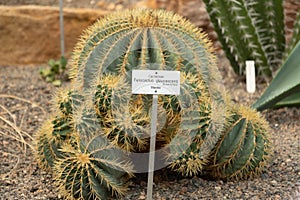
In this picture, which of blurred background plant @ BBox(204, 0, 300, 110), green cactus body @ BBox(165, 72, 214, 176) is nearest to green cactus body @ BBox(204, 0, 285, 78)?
blurred background plant @ BBox(204, 0, 300, 110)

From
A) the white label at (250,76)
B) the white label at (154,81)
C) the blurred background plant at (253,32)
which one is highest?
the blurred background plant at (253,32)

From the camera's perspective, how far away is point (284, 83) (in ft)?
9.32

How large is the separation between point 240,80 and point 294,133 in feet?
2.99

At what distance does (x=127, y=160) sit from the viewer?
7.35ft

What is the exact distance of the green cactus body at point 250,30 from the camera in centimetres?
347

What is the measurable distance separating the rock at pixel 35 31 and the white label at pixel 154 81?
2.37 m

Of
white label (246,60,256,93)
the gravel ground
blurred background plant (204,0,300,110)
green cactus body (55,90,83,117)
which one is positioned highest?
blurred background plant (204,0,300,110)

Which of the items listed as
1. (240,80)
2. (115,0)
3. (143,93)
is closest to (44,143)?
(143,93)

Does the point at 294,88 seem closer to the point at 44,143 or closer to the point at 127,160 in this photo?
the point at 127,160

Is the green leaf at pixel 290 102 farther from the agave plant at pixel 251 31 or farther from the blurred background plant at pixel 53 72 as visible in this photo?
the blurred background plant at pixel 53 72

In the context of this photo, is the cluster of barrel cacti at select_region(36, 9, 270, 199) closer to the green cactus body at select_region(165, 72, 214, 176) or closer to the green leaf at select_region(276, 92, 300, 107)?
the green cactus body at select_region(165, 72, 214, 176)

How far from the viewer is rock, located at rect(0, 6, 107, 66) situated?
14.3 feet

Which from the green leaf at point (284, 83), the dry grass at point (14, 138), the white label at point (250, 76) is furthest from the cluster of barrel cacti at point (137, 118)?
the white label at point (250, 76)

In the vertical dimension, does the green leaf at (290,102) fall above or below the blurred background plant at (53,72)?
below
